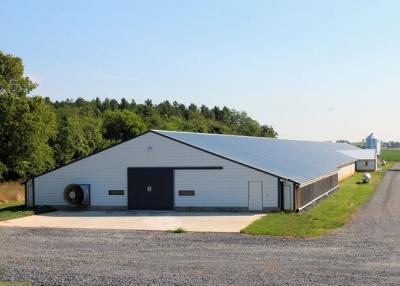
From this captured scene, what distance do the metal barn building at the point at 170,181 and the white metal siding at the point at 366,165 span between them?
52.4 m

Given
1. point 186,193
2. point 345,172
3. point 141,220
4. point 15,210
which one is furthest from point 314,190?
point 345,172

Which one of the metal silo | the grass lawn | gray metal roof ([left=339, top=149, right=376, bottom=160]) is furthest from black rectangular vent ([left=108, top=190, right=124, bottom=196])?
the metal silo

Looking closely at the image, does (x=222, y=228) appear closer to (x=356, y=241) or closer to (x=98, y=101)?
(x=356, y=241)

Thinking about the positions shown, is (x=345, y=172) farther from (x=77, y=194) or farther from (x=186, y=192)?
(x=77, y=194)

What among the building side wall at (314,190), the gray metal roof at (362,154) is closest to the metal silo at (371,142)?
the gray metal roof at (362,154)

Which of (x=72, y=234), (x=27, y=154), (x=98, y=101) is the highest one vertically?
(x=98, y=101)

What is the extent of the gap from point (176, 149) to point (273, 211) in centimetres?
647

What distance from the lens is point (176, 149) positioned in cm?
3319

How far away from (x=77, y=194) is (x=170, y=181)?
17.8 feet

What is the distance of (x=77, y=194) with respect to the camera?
33.8 meters

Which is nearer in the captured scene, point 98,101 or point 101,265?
point 101,265

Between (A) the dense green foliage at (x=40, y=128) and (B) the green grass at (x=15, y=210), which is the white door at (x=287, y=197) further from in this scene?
(A) the dense green foliage at (x=40, y=128)

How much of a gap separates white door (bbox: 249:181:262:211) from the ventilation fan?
947 centimetres

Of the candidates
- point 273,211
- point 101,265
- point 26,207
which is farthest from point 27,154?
point 101,265
